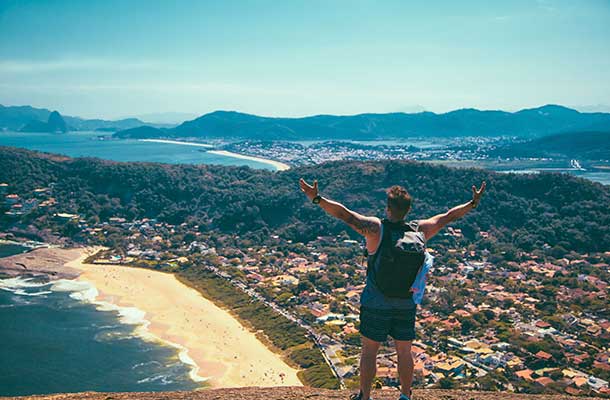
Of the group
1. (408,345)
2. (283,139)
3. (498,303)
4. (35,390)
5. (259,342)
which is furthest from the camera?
(283,139)

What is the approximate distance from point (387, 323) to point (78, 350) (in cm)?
2151

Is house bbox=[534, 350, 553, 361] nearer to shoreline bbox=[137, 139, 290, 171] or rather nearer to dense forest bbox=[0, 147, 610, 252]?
dense forest bbox=[0, 147, 610, 252]

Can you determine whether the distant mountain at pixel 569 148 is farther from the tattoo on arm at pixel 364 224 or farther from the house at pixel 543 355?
the tattoo on arm at pixel 364 224

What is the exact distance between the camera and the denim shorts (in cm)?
→ 374

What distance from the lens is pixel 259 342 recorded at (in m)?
22.1

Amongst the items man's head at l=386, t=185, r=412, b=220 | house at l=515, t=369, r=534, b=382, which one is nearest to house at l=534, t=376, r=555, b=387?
house at l=515, t=369, r=534, b=382

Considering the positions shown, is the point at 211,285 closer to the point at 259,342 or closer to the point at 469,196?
the point at 259,342

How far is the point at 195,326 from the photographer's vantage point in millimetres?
23969

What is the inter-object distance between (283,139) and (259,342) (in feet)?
479

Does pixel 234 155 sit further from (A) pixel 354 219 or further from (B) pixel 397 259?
(B) pixel 397 259

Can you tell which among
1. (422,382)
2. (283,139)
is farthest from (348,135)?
(422,382)

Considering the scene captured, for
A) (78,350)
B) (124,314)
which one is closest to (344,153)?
(124,314)

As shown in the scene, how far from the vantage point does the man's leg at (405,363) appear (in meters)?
3.89

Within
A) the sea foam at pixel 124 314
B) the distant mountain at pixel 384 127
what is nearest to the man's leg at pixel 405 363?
the sea foam at pixel 124 314
